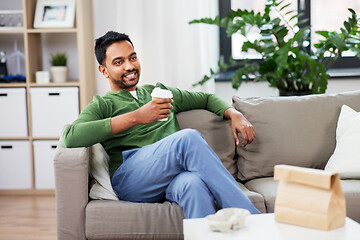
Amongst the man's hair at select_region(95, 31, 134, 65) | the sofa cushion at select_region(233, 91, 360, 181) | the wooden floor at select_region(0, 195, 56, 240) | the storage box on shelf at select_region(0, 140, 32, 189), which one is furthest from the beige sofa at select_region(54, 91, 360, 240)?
the storage box on shelf at select_region(0, 140, 32, 189)

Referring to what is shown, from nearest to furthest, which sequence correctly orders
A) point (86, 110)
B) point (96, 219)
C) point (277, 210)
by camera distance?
point (277, 210) < point (96, 219) < point (86, 110)

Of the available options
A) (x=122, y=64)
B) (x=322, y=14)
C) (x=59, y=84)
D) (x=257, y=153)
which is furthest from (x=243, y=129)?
(x=322, y=14)

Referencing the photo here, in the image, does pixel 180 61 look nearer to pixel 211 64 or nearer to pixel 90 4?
pixel 211 64

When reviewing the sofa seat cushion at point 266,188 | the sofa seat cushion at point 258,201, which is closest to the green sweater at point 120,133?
the sofa seat cushion at point 266,188

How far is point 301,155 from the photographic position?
8.36 ft

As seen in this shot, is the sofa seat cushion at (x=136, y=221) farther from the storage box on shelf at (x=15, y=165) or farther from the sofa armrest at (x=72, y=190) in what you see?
the storage box on shelf at (x=15, y=165)

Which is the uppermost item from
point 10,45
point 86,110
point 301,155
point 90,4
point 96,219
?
point 90,4

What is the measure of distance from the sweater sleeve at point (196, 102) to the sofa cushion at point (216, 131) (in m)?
0.04

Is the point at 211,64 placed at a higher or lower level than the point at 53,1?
lower

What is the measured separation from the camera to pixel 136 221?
216 cm

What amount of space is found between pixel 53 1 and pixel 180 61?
0.98 meters

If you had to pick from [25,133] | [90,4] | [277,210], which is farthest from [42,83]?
[277,210]

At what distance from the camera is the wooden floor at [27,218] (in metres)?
2.99

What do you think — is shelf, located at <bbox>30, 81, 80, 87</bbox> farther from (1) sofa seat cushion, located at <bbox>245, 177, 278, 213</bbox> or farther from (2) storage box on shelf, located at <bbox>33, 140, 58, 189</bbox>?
(1) sofa seat cushion, located at <bbox>245, 177, 278, 213</bbox>
